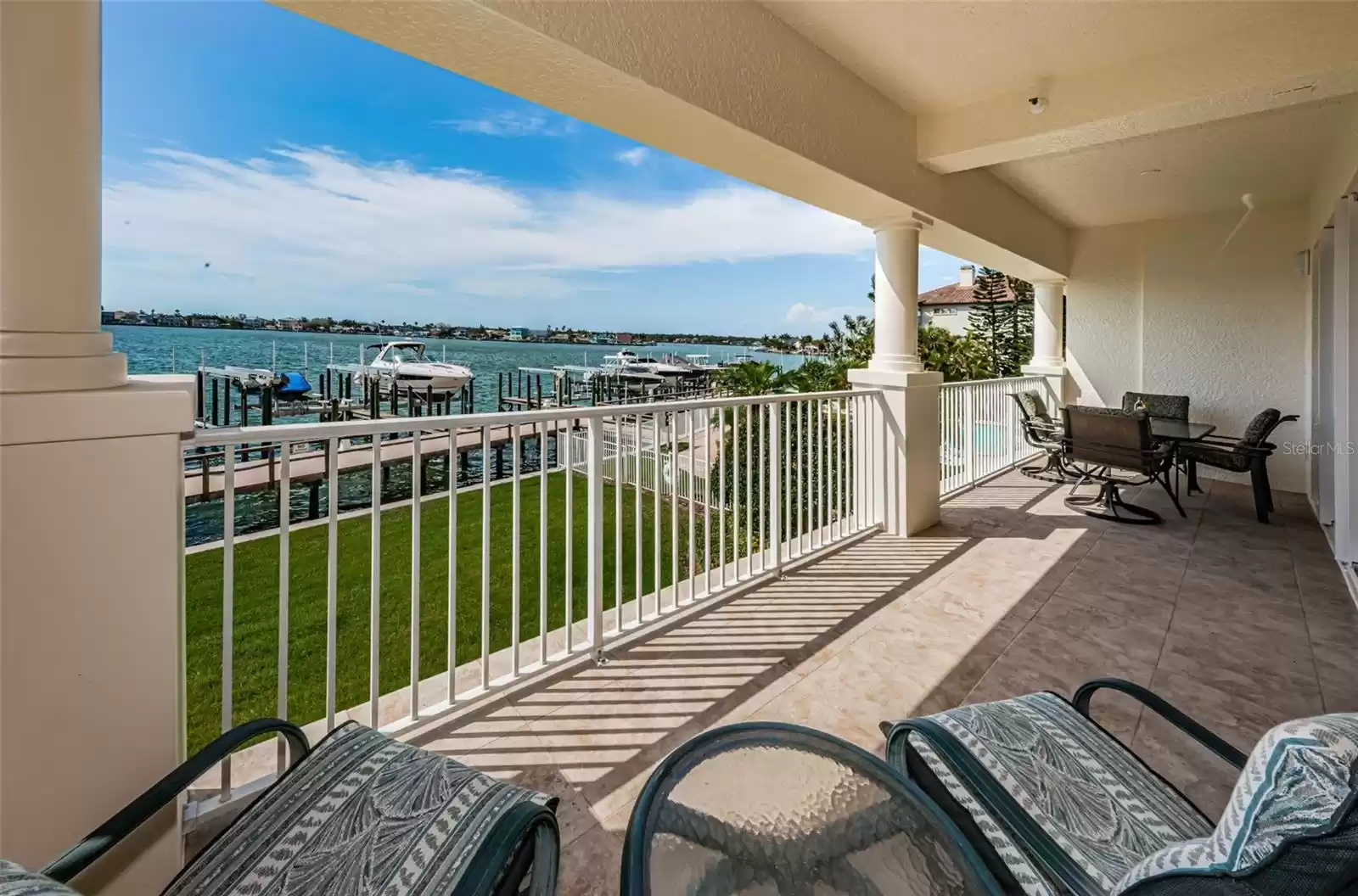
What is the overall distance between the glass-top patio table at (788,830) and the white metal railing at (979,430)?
469 cm

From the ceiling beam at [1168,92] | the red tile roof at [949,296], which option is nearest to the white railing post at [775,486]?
the ceiling beam at [1168,92]

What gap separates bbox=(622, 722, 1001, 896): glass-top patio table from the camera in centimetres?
88

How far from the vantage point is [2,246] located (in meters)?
1.12

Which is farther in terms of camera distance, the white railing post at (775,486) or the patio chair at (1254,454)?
the patio chair at (1254,454)

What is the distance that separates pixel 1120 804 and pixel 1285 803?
1.89 ft

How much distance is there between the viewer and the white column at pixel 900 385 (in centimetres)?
418

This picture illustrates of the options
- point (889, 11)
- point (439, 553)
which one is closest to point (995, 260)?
point (889, 11)

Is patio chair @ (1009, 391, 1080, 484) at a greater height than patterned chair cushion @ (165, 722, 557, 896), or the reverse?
patio chair @ (1009, 391, 1080, 484)

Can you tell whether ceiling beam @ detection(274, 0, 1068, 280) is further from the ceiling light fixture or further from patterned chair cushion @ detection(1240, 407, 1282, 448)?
patterned chair cushion @ detection(1240, 407, 1282, 448)

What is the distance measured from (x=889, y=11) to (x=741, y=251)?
3607 cm

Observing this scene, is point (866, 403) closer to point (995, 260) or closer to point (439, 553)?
point (995, 260)

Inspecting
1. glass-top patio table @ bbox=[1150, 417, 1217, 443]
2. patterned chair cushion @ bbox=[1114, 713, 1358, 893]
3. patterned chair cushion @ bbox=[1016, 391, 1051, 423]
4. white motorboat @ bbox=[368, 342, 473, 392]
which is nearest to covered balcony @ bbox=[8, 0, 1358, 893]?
patterned chair cushion @ bbox=[1016, 391, 1051, 423]

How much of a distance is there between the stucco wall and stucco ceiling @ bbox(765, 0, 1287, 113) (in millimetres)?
4621

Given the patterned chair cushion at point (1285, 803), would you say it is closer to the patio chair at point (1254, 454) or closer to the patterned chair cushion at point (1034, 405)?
the patio chair at point (1254, 454)
